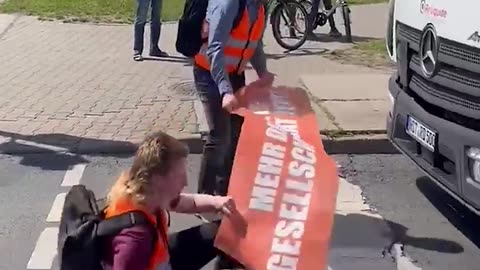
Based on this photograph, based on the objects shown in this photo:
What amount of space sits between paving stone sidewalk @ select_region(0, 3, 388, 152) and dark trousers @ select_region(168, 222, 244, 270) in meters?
2.26

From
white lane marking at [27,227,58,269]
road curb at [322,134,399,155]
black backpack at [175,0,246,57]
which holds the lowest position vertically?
road curb at [322,134,399,155]

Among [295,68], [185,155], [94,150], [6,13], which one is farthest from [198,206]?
[6,13]

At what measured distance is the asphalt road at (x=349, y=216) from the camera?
231 inches

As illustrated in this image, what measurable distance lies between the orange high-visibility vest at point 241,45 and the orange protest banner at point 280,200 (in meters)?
1.39

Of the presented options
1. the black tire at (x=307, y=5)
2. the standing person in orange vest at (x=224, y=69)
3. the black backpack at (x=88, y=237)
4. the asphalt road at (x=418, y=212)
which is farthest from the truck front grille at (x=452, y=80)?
the black tire at (x=307, y=5)

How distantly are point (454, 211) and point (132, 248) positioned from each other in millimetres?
3784

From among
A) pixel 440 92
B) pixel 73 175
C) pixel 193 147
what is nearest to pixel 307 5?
pixel 193 147

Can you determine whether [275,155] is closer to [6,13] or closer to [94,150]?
[94,150]

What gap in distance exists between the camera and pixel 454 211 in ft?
22.0

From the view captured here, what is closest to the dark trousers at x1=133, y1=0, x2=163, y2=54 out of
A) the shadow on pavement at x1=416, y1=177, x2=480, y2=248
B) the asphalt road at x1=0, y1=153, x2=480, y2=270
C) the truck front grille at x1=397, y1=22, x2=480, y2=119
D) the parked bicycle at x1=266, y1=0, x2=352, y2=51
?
the parked bicycle at x1=266, y1=0, x2=352, y2=51

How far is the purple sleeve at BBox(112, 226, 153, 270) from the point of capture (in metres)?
3.41

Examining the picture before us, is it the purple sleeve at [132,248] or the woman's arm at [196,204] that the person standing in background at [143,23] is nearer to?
the woman's arm at [196,204]

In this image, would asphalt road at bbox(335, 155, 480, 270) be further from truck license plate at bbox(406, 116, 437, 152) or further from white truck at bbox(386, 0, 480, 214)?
truck license plate at bbox(406, 116, 437, 152)

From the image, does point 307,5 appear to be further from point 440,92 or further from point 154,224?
point 154,224
